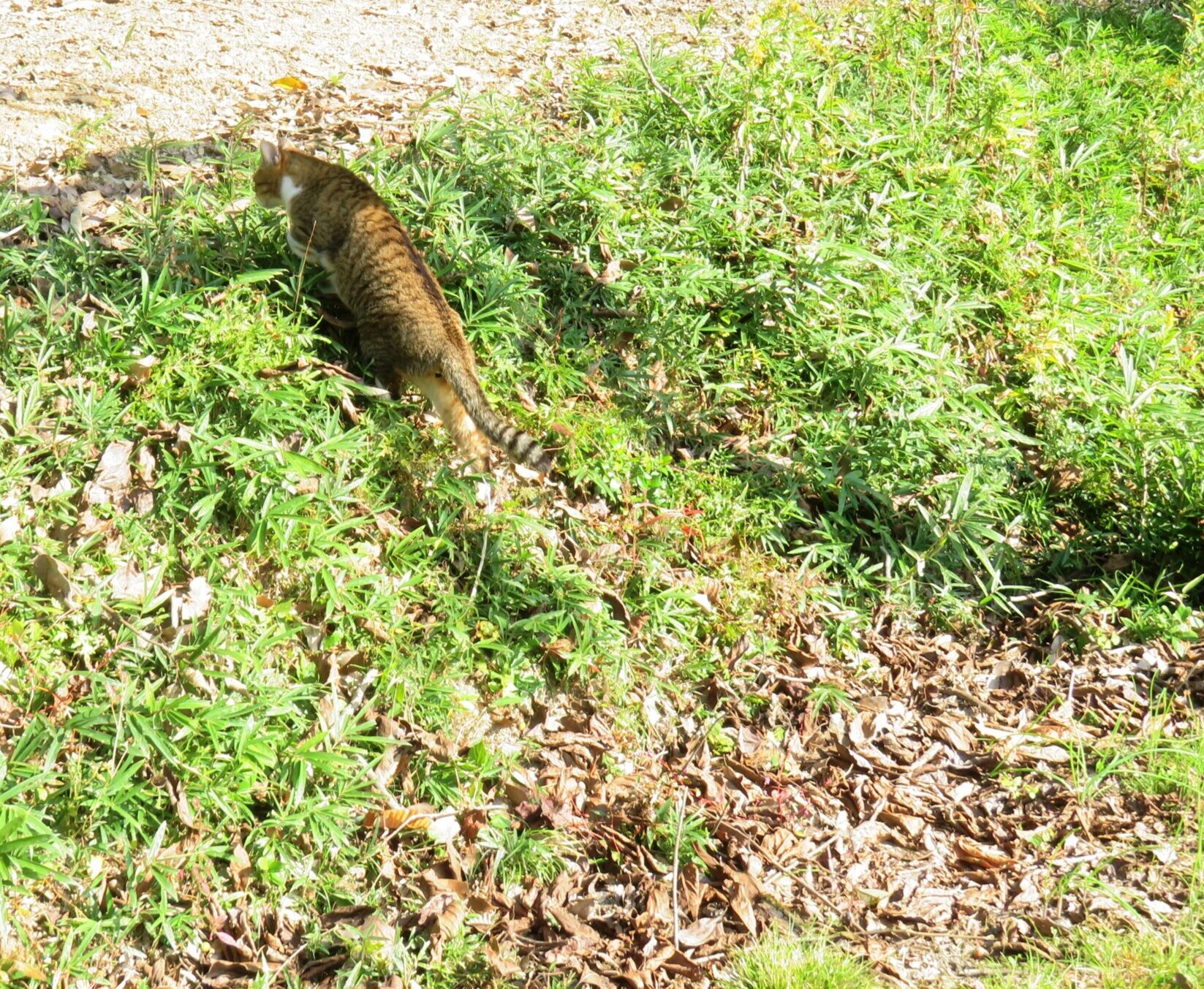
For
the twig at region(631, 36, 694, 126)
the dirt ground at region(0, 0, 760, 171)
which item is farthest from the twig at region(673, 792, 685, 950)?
the dirt ground at region(0, 0, 760, 171)

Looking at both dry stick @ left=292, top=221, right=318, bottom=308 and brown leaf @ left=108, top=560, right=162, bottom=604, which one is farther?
dry stick @ left=292, top=221, right=318, bottom=308

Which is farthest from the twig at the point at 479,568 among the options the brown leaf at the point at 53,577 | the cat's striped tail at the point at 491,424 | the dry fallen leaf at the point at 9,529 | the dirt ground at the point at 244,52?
the dirt ground at the point at 244,52

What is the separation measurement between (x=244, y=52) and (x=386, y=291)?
2.66m

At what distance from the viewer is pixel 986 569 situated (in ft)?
17.1

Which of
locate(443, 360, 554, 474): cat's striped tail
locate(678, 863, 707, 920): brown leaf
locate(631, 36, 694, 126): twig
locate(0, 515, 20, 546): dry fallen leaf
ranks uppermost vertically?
locate(631, 36, 694, 126): twig

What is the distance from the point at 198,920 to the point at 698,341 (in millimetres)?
3557

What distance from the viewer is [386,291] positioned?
4.77 m

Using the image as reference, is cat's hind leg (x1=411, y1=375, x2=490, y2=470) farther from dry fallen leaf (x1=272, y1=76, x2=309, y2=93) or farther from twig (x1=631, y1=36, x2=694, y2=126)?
twig (x1=631, y1=36, x2=694, y2=126)

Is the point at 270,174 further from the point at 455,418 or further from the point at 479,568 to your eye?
the point at 479,568

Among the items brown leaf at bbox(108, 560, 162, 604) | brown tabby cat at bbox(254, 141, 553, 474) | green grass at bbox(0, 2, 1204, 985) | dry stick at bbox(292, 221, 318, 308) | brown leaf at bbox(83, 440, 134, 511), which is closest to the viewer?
green grass at bbox(0, 2, 1204, 985)

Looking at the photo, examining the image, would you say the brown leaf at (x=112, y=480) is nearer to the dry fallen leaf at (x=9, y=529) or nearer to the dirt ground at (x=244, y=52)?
the dry fallen leaf at (x=9, y=529)

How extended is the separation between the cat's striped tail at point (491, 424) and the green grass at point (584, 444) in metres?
0.29

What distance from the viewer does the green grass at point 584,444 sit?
3.58 m

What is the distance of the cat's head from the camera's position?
16.6ft
